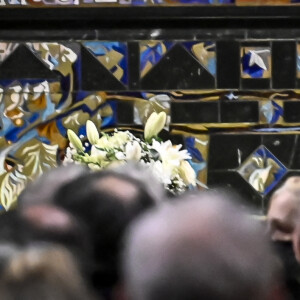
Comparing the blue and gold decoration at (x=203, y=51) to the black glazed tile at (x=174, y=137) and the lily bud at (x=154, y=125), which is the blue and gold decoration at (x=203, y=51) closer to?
the black glazed tile at (x=174, y=137)

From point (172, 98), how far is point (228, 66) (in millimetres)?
168

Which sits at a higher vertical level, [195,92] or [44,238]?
[44,238]

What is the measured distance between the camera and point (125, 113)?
1.72 metres

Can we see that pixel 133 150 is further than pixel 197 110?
No

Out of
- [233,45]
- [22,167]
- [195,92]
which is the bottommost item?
[22,167]

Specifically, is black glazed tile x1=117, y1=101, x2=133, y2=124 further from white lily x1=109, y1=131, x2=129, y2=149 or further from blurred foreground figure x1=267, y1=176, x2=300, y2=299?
blurred foreground figure x1=267, y1=176, x2=300, y2=299

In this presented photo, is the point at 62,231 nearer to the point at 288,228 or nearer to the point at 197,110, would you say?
the point at 288,228

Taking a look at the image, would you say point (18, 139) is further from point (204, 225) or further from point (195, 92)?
point (204, 225)

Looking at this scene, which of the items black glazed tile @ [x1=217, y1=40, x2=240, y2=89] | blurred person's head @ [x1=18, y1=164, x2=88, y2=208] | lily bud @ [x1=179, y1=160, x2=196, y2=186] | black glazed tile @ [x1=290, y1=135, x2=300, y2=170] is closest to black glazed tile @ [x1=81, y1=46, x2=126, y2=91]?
black glazed tile @ [x1=217, y1=40, x2=240, y2=89]

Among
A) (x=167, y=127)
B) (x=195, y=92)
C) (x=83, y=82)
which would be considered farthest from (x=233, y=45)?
(x=83, y=82)

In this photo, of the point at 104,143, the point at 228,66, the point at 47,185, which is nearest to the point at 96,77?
the point at 228,66

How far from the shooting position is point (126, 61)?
171cm

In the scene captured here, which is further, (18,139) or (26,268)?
(18,139)

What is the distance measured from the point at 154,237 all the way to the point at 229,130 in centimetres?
157
